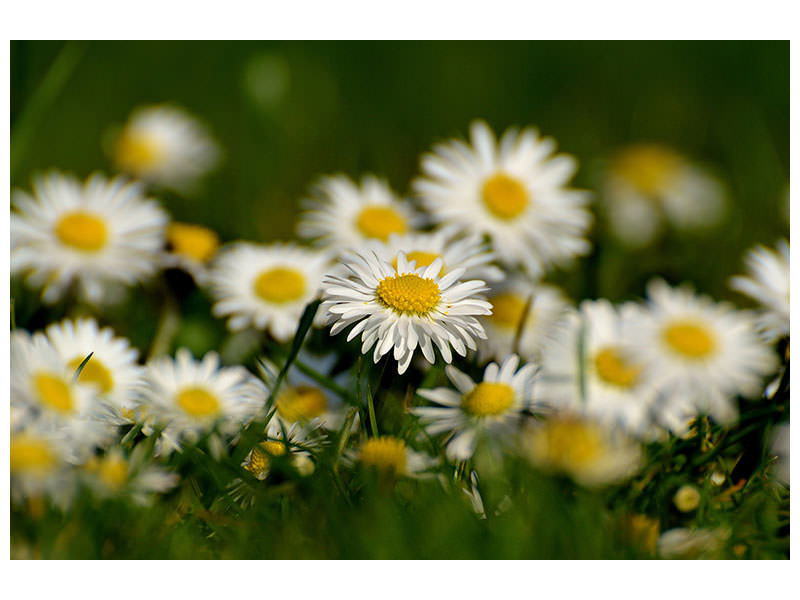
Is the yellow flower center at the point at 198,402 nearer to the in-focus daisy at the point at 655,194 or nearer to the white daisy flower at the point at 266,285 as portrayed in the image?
the white daisy flower at the point at 266,285

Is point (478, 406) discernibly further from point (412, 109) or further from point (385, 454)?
point (412, 109)

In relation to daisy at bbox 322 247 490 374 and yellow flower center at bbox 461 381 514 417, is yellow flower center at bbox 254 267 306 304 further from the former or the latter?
yellow flower center at bbox 461 381 514 417

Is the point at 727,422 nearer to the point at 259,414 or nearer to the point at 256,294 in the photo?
the point at 259,414

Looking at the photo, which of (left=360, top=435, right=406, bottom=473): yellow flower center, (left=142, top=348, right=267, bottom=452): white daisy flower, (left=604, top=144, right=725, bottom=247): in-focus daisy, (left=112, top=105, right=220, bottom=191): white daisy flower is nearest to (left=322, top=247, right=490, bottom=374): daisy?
(left=360, top=435, right=406, bottom=473): yellow flower center

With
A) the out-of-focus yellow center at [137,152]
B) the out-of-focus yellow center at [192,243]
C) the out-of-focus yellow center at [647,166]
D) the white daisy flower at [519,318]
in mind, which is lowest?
the white daisy flower at [519,318]

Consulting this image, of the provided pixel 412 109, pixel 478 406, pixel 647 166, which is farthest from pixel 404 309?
pixel 647 166

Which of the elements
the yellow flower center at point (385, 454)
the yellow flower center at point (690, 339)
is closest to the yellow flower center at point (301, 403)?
the yellow flower center at point (385, 454)
